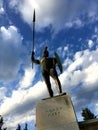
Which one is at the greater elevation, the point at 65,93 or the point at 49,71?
the point at 49,71

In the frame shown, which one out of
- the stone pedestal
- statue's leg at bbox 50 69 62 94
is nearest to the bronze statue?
statue's leg at bbox 50 69 62 94

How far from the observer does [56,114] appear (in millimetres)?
8547

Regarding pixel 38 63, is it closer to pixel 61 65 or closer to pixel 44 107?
pixel 61 65

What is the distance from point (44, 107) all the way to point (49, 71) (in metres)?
1.76

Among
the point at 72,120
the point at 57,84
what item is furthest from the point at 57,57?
the point at 72,120

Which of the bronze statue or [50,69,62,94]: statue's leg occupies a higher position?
the bronze statue

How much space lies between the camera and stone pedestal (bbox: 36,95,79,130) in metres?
8.23

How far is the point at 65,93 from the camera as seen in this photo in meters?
9.14

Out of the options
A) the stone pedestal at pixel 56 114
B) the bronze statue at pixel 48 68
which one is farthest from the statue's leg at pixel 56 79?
the stone pedestal at pixel 56 114

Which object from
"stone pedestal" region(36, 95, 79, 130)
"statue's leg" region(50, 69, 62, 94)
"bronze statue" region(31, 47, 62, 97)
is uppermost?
"bronze statue" region(31, 47, 62, 97)

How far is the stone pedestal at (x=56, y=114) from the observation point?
8.23m

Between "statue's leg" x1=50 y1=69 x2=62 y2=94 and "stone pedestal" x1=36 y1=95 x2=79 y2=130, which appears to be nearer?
"stone pedestal" x1=36 y1=95 x2=79 y2=130

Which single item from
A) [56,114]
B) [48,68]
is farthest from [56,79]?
[56,114]

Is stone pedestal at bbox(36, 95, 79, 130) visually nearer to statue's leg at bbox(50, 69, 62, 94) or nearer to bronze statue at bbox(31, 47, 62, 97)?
statue's leg at bbox(50, 69, 62, 94)
